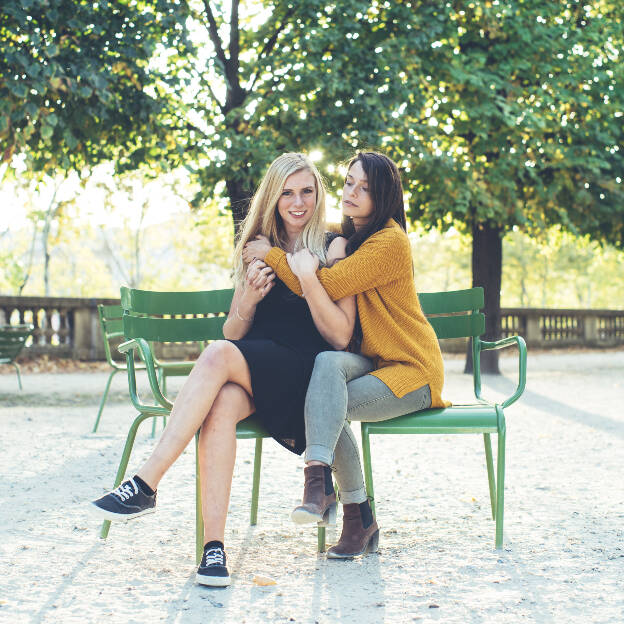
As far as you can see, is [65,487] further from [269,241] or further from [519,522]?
[519,522]

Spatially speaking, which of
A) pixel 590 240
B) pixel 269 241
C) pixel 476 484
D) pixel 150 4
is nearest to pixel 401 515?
pixel 476 484

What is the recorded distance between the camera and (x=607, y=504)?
185 inches

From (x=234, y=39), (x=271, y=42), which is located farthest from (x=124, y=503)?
(x=234, y=39)

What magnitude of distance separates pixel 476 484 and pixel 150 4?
7288mm

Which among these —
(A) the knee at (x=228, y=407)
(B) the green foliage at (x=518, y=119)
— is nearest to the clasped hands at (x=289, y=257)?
(A) the knee at (x=228, y=407)

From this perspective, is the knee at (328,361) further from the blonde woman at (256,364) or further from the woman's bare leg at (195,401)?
the woman's bare leg at (195,401)

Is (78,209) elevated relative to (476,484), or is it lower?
elevated

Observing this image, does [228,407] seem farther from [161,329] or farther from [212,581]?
[161,329]

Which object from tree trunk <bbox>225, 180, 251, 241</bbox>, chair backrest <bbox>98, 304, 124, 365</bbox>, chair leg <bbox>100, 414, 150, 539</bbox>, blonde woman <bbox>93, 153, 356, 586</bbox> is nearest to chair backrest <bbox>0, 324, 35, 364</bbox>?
tree trunk <bbox>225, 180, 251, 241</bbox>

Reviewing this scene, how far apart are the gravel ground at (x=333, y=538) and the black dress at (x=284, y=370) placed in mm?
584

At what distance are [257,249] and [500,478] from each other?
1.46 metres

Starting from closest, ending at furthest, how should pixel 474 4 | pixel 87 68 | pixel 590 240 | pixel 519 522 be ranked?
1. pixel 519 522
2. pixel 87 68
3. pixel 474 4
4. pixel 590 240

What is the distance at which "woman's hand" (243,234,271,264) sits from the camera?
3869 millimetres

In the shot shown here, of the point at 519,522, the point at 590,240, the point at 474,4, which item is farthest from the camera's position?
the point at 590,240
